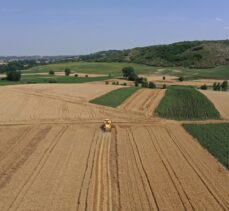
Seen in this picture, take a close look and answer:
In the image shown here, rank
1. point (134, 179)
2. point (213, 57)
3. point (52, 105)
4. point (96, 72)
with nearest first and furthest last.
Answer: point (134, 179) < point (52, 105) < point (96, 72) < point (213, 57)

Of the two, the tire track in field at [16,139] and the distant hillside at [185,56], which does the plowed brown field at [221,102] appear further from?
the distant hillside at [185,56]

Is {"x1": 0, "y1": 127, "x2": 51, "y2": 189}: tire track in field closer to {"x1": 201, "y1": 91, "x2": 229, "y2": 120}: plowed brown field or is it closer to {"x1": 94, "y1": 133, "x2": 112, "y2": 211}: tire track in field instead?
{"x1": 94, "y1": 133, "x2": 112, "y2": 211}: tire track in field

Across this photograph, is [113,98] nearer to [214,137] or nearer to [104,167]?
[214,137]

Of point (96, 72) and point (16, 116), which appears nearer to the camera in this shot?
point (16, 116)

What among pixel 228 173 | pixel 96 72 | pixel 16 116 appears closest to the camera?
pixel 228 173

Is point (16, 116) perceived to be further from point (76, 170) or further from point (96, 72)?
point (96, 72)

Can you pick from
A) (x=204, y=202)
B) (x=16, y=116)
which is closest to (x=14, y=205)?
(x=204, y=202)

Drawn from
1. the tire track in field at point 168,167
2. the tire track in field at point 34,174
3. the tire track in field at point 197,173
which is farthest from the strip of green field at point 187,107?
the tire track in field at point 34,174
